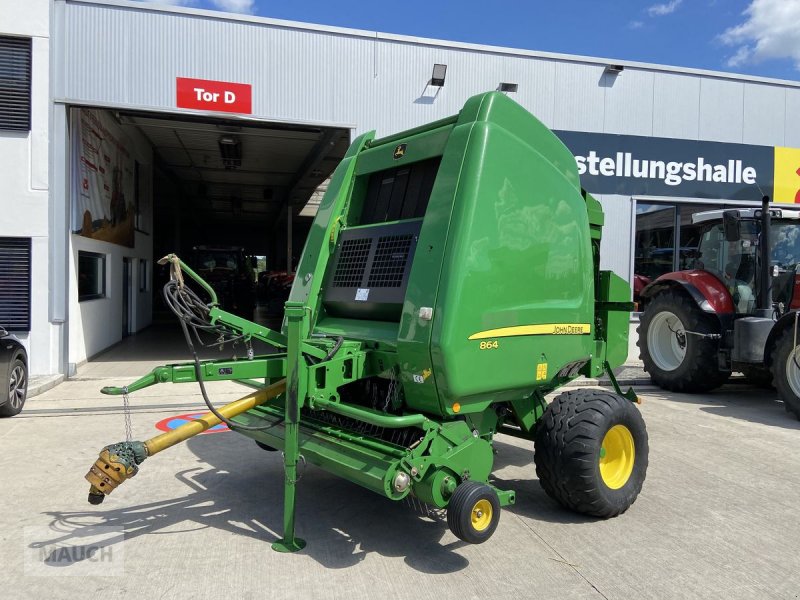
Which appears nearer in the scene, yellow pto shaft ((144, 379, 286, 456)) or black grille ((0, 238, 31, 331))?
yellow pto shaft ((144, 379, 286, 456))

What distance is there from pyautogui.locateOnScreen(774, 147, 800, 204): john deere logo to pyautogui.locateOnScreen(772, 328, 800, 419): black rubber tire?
591cm

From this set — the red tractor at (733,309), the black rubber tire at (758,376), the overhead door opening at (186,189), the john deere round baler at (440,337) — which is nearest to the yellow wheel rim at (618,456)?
the john deere round baler at (440,337)

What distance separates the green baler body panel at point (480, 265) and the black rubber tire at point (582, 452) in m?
0.28

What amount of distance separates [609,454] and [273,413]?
2408 millimetres

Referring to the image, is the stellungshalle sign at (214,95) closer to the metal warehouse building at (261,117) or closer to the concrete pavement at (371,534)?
the metal warehouse building at (261,117)

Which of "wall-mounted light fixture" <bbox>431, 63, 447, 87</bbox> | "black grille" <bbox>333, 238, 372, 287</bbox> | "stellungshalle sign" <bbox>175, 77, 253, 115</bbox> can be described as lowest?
"black grille" <bbox>333, 238, 372, 287</bbox>

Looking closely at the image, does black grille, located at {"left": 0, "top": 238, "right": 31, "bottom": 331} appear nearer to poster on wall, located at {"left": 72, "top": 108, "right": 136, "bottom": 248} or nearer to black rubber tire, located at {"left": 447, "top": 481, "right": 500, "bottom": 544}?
poster on wall, located at {"left": 72, "top": 108, "right": 136, "bottom": 248}

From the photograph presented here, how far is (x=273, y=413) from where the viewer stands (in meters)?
4.38

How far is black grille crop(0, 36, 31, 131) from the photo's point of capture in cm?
878

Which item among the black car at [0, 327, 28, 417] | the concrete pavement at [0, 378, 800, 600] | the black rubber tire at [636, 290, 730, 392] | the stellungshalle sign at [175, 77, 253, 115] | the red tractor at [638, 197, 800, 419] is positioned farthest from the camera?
the stellungshalle sign at [175, 77, 253, 115]

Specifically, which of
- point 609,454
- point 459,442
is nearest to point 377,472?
point 459,442

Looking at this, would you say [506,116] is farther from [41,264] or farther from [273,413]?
[41,264]

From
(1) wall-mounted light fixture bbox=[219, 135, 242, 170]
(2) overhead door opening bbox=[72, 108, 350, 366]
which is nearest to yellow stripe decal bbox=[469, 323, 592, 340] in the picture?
(2) overhead door opening bbox=[72, 108, 350, 366]

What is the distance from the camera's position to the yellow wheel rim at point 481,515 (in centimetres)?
341
